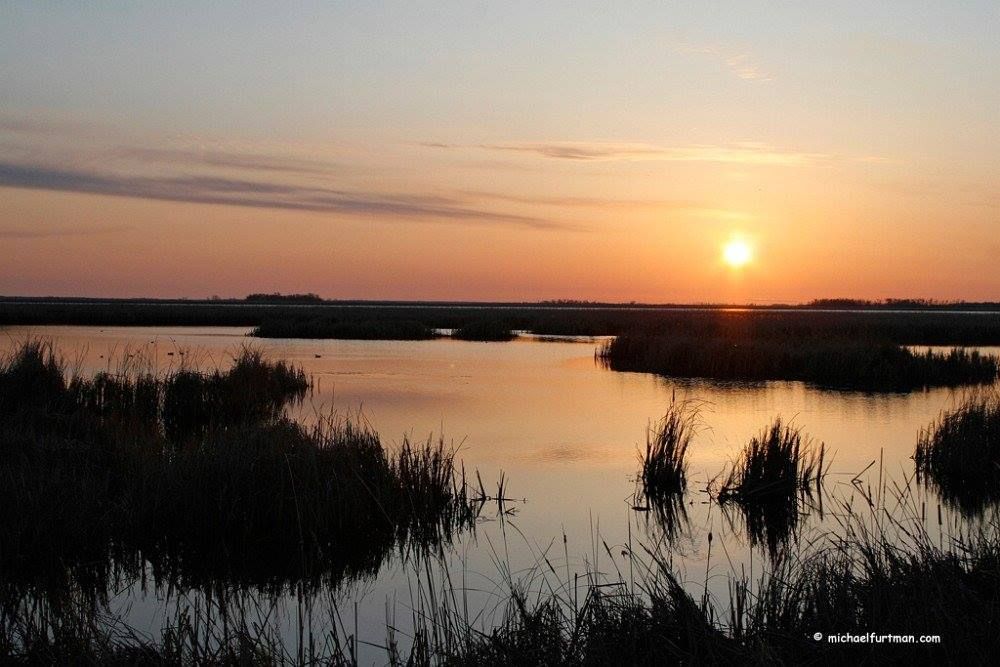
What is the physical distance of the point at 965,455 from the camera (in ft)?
37.7

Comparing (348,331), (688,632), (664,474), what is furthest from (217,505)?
(348,331)

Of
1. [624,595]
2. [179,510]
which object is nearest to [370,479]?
[179,510]

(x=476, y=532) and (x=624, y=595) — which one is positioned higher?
(x=624, y=595)

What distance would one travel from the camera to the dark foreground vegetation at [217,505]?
7.60 metres

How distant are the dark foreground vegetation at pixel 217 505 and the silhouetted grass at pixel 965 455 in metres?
5.91

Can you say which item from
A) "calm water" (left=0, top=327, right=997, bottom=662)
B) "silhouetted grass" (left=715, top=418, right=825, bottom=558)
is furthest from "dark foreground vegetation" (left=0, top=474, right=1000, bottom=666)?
"silhouetted grass" (left=715, top=418, right=825, bottom=558)

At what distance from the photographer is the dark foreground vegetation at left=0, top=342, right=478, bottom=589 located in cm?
760

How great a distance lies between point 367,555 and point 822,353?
18883 millimetres

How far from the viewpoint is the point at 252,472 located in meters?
8.72

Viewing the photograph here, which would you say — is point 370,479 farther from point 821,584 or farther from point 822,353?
point 822,353

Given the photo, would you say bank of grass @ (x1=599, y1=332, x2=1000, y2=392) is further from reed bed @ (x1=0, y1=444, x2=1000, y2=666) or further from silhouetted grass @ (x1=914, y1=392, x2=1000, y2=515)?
reed bed @ (x1=0, y1=444, x2=1000, y2=666)

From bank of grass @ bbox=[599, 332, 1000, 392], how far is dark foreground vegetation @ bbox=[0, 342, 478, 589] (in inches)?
613

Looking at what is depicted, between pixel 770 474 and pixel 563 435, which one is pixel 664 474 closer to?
pixel 770 474

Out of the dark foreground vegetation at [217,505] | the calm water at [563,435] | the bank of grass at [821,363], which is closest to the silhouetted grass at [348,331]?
the calm water at [563,435]
